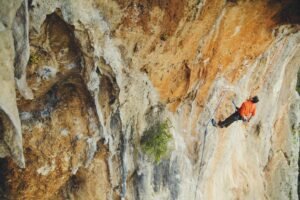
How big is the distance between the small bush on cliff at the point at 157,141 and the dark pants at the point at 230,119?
1984mm

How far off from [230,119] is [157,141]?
2399 mm

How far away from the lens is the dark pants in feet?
36.0

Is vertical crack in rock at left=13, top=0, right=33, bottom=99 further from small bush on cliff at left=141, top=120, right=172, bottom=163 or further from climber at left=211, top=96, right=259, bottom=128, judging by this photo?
climber at left=211, top=96, right=259, bottom=128

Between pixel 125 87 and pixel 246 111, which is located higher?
pixel 125 87

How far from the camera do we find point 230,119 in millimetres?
11195

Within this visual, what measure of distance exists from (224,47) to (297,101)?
23.4 feet

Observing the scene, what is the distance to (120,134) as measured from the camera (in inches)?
358

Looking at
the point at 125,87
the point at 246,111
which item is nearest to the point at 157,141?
the point at 125,87

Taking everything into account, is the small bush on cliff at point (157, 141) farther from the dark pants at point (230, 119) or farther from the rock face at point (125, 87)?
the dark pants at point (230, 119)

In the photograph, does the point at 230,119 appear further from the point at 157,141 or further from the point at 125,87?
the point at 125,87

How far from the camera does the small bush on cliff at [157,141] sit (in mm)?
9633

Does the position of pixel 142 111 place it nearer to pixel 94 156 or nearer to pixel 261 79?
pixel 94 156

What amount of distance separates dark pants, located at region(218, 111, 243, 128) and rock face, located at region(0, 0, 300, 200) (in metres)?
0.28

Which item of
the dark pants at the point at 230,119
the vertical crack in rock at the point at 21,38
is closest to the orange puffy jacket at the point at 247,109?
the dark pants at the point at 230,119
